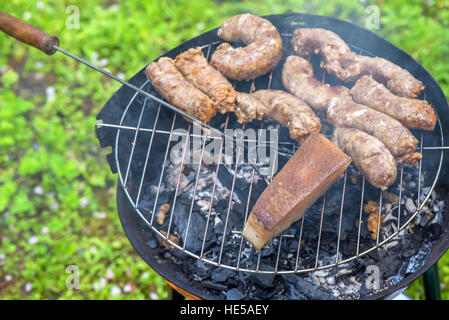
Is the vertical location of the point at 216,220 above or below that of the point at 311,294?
above

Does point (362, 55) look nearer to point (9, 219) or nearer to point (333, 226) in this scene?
point (333, 226)

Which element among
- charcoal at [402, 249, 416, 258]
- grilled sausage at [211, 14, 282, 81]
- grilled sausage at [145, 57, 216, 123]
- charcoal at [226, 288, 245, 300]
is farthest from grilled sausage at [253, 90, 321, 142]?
charcoal at [226, 288, 245, 300]

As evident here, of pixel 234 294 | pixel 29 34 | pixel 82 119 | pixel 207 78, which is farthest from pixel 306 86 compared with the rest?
pixel 82 119

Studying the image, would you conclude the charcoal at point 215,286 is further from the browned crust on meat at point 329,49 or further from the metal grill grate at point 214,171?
the browned crust on meat at point 329,49

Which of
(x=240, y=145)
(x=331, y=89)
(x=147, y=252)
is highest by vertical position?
(x=331, y=89)

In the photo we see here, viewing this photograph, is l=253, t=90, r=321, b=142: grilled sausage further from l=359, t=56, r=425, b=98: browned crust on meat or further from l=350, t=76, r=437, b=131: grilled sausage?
l=359, t=56, r=425, b=98: browned crust on meat

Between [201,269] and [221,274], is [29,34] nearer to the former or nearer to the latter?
[201,269]

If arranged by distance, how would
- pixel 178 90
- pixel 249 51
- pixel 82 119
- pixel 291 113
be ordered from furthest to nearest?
pixel 82 119 → pixel 249 51 → pixel 178 90 → pixel 291 113

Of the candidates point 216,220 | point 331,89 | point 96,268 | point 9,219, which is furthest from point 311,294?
point 9,219
